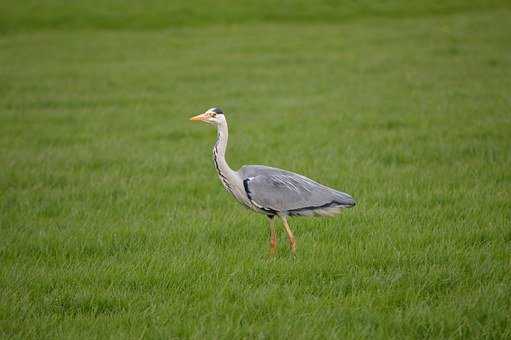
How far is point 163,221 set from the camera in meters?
7.15

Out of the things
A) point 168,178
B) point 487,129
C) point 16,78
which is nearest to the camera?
point 168,178

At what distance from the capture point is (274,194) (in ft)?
20.1

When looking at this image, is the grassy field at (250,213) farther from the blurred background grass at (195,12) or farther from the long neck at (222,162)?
the blurred background grass at (195,12)

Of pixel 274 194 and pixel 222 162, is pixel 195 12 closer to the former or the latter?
pixel 222 162

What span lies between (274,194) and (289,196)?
18 centimetres

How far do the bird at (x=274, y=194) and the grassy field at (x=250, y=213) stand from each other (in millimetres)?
393

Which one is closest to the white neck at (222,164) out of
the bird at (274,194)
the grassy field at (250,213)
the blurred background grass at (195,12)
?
the bird at (274,194)

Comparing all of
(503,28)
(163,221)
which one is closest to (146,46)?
(503,28)

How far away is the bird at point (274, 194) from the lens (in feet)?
20.1

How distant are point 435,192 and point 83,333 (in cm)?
508

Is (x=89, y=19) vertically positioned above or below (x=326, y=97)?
above

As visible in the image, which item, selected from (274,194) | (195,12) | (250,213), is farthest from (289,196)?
(195,12)

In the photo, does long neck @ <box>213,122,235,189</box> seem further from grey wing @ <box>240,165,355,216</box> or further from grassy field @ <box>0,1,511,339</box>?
grassy field @ <box>0,1,511,339</box>

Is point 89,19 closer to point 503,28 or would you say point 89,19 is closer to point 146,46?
point 146,46
